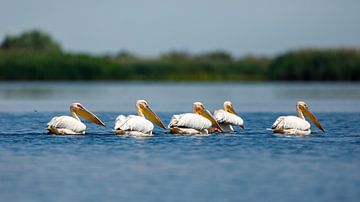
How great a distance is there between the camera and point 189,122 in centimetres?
1344

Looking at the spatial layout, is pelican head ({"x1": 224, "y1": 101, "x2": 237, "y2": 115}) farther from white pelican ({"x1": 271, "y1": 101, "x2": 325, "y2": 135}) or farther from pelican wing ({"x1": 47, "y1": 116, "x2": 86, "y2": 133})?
pelican wing ({"x1": 47, "y1": 116, "x2": 86, "y2": 133})

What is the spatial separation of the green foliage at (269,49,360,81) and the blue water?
2603 centimetres

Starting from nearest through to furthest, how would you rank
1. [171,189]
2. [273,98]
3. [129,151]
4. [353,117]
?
[171,189] < [129,151] < [353,117] < [273,98]

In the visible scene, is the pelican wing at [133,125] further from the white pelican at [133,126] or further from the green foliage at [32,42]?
the green foliage at [32,42]

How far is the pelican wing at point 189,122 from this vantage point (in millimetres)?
13398

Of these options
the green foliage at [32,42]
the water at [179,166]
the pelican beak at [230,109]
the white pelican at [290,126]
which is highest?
the green foliage at [32,42]

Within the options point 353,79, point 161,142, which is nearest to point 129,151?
point 161,142

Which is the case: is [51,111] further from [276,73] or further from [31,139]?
[276,73]

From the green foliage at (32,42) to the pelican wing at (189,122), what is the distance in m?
42.0

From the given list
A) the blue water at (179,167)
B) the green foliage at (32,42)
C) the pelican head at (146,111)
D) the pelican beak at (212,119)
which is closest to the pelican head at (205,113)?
the pelican beak at (212,119)

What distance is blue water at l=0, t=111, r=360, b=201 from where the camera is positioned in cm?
823

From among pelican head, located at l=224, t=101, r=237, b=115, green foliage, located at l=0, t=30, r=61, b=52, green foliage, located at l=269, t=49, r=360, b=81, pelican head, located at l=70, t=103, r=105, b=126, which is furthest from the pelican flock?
green foliage, located at l=0, t=30, r=61, b=52

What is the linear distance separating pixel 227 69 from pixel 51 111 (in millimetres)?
24342

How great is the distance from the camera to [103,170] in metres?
9.62
